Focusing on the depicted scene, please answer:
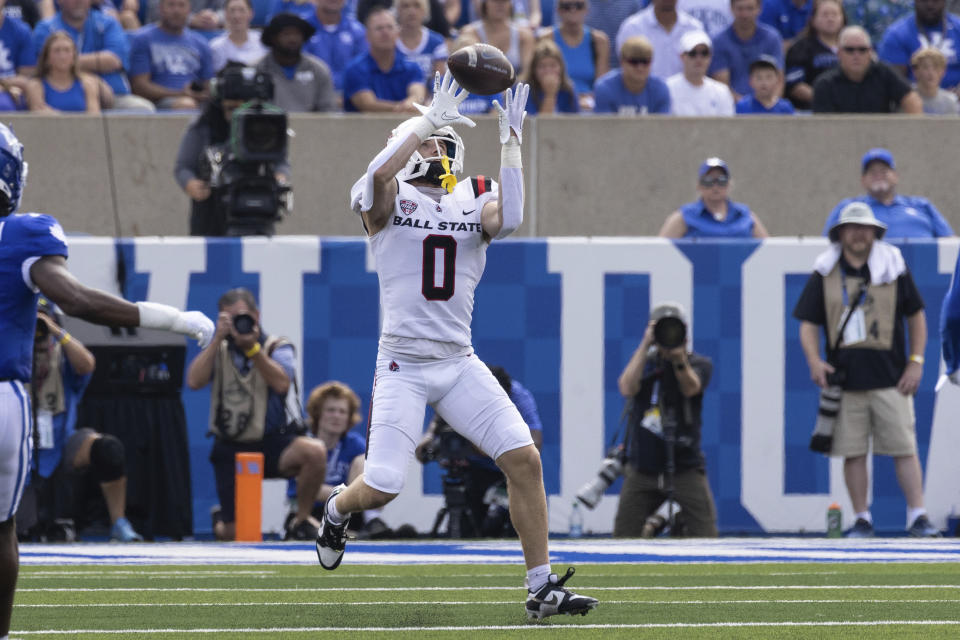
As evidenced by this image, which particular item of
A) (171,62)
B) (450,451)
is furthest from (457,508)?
(171,62)

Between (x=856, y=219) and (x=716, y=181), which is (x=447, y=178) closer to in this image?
(x=856, y=219)

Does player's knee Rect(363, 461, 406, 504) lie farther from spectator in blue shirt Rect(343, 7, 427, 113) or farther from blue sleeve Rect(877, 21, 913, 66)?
blue sleeve Rect(877, 21, 913, 66)

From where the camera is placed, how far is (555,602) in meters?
6.43

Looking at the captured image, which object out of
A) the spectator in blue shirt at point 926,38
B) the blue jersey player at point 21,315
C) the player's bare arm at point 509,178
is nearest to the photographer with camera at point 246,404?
the player's bare arm at point 509,178

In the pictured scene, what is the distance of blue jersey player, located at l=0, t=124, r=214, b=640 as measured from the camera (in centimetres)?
527

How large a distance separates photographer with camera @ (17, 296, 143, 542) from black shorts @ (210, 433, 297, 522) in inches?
21.5

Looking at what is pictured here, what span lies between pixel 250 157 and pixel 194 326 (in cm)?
597

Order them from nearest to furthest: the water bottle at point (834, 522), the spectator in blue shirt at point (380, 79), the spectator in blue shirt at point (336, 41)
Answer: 1. the water bottle at point (834, 522)
2. the spectator in blue shirt at point (380, 79)
3. the spectator in blue shirt at point (336, 41)

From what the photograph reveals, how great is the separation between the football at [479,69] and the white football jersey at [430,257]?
426 mm

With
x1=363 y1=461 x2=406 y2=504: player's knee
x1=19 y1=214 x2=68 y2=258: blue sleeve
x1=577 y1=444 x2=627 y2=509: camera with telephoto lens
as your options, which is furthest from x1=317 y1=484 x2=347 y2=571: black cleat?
x1=577 y1=444 x2=627 y2=509: camera with telephoto lens

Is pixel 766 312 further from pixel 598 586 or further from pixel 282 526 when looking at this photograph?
pixel 598 586

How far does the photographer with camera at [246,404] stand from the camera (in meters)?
10.8

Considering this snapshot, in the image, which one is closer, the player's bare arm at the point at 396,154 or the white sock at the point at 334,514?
the player's bare arm at the point at 396,154

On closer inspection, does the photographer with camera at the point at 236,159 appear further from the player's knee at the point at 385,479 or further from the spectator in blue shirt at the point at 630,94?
the player's knee at the point at 385,479
